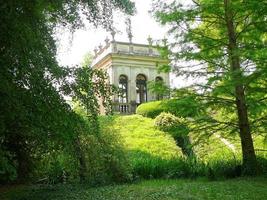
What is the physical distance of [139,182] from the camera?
1045 cm

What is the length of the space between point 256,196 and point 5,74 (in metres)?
4.77

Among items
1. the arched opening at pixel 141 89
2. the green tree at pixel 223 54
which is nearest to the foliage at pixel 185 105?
the green tree at pixel 223 54

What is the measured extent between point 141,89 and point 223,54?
921 inches

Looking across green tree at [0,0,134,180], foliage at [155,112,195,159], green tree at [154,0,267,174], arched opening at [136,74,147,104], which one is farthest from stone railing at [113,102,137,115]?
green tree at [0,0,134,180]

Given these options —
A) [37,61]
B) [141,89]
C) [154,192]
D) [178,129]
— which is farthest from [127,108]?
[37,61]

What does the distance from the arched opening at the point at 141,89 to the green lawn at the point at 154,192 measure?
75.4ft

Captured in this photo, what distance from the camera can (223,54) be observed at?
10227mm

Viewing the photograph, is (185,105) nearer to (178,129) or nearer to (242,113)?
(178,129)

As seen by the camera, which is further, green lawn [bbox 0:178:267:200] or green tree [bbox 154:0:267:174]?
green tree [bbox 154:0:267:174]

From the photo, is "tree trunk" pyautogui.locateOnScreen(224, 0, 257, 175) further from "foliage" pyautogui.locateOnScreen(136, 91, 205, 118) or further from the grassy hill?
"foliage" pyautogui.locateOnScreen(136, 91, 205, 118)

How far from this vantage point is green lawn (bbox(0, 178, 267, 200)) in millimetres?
7684

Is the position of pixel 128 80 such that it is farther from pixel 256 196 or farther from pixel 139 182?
pixel 256 196

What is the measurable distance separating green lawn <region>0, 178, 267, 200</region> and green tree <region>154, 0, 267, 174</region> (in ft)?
5.15

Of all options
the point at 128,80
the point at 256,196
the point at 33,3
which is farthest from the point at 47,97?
the point at 128,80
